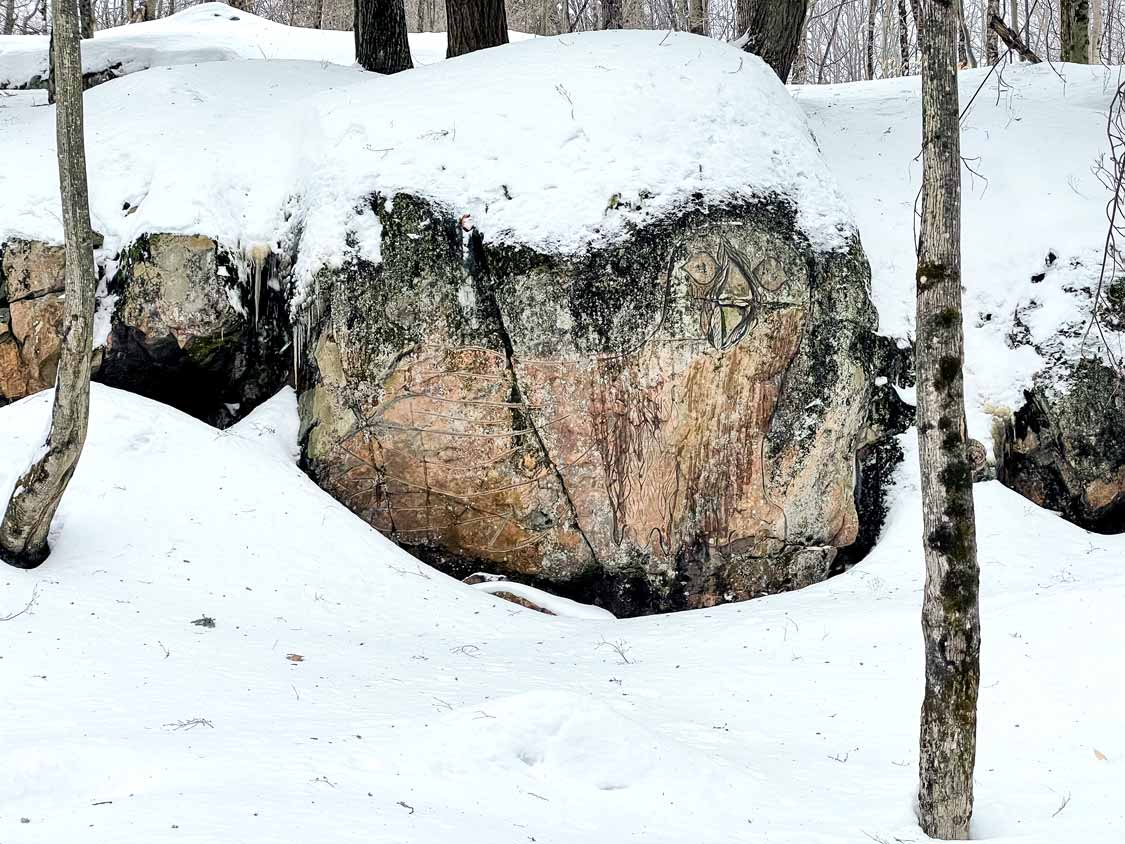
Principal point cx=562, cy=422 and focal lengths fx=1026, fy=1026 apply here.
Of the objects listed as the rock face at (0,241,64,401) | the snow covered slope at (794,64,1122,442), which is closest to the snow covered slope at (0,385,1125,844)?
the rock face at (0,241,64,401)

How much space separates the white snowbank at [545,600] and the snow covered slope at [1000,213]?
3421 mm

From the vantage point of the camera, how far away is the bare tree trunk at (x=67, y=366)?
228 inches

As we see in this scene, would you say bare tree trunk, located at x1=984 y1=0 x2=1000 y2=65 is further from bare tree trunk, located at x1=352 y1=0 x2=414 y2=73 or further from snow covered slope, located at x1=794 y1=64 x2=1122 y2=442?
bare tree trunk, located at x1=352 y1=0 x2=414 y2=73

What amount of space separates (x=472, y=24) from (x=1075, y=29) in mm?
7788

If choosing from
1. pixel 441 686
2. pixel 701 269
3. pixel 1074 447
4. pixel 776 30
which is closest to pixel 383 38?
pixel 776 30

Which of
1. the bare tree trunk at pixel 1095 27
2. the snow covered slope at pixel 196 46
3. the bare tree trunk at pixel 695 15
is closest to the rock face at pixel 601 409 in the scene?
the snow covered slope at pixel 196 46

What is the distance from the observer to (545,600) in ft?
24.4

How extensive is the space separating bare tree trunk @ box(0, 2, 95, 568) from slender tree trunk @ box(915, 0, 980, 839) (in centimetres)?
455

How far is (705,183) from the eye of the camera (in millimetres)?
7922

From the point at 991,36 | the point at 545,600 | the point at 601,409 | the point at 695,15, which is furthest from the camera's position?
the point at 991,36

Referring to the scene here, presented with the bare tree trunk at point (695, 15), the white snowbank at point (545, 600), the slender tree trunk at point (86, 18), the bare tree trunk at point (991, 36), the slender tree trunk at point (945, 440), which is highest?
the slender tree trunk at point (86, 18)

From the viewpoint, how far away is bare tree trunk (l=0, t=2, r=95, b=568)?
5797mm

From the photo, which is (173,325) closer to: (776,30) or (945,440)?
(945,440)

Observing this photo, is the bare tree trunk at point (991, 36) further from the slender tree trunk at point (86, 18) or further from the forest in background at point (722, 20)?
the slender tree trunk at point (86, 18)
